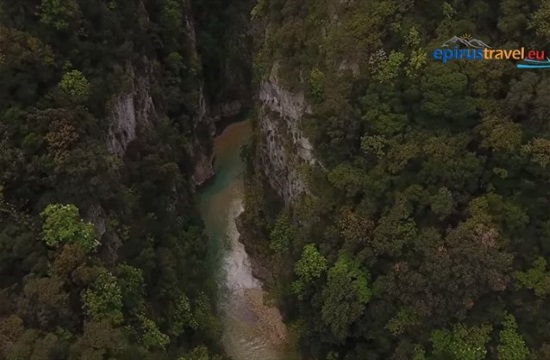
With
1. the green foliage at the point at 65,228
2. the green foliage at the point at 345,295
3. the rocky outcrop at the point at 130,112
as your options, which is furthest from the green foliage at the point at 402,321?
the rocky outcrop at the point at 130,112

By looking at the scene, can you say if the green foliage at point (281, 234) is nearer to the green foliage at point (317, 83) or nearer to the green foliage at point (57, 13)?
the green foliage at point (317, 83)

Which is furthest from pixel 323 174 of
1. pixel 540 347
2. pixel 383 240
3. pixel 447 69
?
pixel 540 347

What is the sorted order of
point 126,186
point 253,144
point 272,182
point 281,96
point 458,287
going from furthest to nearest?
point 253,144 < point 272,182 < point 281,96 < point 126,186 < point 458,287

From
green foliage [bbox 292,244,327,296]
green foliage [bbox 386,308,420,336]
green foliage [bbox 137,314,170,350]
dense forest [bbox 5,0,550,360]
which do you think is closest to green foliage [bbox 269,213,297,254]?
dense forest [bbox 5,0,550,360]

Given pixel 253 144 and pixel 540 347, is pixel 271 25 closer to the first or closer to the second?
pixel 253 144

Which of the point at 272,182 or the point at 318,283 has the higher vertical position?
the point at 272,182

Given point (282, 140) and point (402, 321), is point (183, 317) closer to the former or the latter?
point (402, 321)

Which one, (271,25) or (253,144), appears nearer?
(271,25)

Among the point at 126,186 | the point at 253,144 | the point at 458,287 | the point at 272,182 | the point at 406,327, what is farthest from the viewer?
the point at 253,144
